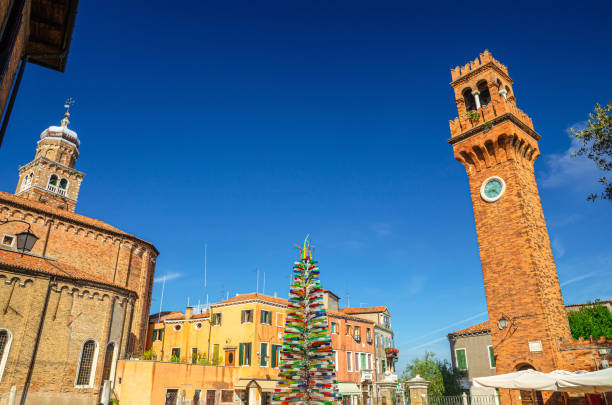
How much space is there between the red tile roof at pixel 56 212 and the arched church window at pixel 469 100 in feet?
92.8

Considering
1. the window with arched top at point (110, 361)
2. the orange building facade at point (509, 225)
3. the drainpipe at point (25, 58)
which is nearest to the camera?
the drainpipe at point (25, 58)

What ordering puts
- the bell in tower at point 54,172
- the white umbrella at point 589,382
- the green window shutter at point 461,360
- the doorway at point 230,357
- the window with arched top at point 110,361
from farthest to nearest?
the bell in tower at point 54,172, the doorway at point 230,357, the green window shutter at point 461,360, the window with arched top at point 110,361, the white umbrella at point 589,382

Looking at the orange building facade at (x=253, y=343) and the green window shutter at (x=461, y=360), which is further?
the orange building facade at (x=253, y=343)

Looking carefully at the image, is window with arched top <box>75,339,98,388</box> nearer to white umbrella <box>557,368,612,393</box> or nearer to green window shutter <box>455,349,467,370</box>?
white umbrella <box>557,368,612,393</box>

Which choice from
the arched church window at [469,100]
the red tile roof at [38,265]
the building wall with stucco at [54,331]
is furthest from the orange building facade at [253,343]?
the arched church window at [469,100]

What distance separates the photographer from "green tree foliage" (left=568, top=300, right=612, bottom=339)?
71.3 ft

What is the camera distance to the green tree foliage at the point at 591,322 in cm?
2173

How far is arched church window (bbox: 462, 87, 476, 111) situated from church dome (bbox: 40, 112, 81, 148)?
4479 cm

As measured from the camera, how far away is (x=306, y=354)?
34.0ft

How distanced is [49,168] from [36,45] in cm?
4657

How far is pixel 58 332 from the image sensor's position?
23.8 meters

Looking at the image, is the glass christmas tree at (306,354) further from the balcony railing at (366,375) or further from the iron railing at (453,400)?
the balcony railing at (366,375)

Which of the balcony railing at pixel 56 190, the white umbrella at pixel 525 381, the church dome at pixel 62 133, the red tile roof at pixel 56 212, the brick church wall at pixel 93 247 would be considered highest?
the church dome at pixel 62 133

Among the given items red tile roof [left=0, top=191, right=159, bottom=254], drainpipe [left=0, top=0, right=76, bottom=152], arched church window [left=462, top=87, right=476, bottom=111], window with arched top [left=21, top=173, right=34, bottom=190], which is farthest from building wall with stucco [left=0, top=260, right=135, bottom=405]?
arched church window [left=462, top=87, right=476, bottom=111]
